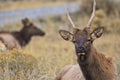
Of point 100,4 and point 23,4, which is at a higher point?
point 100,4

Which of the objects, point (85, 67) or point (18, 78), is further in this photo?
point (18, 78)

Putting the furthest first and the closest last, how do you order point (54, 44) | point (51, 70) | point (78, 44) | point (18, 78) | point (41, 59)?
point (54, 44), point (41, 59), point (51, 70), point (18, 78), point (78, 44)

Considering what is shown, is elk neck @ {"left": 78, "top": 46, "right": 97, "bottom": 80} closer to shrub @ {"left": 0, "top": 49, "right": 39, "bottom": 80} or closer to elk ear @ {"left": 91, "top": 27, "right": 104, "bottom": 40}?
elk ear @ {"left": 91, "top": 27, "right": 104, "bottom": 40}

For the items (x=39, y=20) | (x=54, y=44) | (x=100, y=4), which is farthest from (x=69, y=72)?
(x=39, y=20)

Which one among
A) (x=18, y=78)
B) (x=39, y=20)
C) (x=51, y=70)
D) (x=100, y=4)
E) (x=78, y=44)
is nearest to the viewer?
(x=78, y=44)

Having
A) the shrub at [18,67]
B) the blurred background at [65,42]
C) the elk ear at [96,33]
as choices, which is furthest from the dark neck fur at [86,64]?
the blurred background at [65,42]

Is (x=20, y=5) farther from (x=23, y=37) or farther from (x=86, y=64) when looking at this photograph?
(x=86, y=64)

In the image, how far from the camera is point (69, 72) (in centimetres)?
1277

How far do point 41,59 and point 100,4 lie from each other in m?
13.9

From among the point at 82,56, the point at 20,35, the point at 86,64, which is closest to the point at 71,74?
the point at 86,64

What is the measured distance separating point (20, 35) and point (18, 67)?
1031 cm

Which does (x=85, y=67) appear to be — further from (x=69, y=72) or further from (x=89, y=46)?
(x=69, y=72)

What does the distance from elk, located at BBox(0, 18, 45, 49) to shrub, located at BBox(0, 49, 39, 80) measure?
6.82 meters

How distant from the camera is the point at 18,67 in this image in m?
13.0
